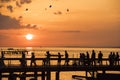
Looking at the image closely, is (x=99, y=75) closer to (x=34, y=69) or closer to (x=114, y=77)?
(x=114, y=77)

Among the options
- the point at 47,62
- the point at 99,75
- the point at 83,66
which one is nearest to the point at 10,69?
the point at 47,62

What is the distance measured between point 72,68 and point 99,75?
15.3ft

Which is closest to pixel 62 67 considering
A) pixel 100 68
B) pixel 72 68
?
pixel 72 68

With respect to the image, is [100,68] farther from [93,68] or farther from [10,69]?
[10,69]

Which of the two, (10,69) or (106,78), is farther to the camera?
(106,78)

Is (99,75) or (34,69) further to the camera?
(99,75)

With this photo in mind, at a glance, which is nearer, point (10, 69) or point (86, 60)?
point (10, 69)

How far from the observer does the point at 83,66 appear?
43.1 meters

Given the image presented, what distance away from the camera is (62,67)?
4234 centimetres

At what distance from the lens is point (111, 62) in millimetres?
44500

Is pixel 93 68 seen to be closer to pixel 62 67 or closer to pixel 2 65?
pixel 62 67

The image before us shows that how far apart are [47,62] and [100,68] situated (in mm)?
6116

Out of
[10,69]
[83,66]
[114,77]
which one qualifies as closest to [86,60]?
[83,66]

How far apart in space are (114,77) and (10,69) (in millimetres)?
12793
